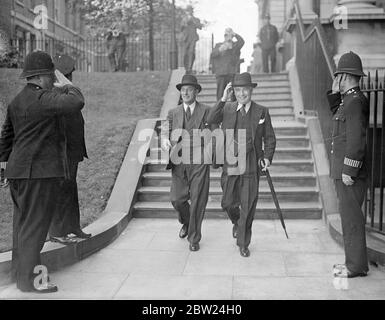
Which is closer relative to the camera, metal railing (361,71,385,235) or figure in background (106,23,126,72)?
metal railing (361,71,385,235)

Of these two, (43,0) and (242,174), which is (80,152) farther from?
(43,0)

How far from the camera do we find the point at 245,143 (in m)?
5.98

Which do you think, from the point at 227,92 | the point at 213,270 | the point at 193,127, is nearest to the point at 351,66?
the point at 227,92

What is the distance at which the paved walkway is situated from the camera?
A: 4.72 metres

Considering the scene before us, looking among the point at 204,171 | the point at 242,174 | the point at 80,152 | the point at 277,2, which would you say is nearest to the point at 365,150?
the point at 242,174

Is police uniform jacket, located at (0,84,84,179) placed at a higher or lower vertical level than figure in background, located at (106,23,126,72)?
lower

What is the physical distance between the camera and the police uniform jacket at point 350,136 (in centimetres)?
490

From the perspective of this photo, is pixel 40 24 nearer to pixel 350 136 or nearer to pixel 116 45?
pixel 116 45

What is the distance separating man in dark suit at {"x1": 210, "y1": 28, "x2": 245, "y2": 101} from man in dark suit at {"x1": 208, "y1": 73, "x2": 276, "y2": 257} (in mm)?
6186

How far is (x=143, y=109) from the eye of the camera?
12.0 metres

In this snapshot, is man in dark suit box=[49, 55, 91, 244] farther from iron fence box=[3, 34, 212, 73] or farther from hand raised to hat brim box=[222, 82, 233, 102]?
iron fence box=[3, 34, 212, 73]

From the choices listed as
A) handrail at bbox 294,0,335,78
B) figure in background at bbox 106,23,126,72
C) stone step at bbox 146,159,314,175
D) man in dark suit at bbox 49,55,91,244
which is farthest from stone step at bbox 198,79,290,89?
man in dark suit at bbox 49,55,91,244
